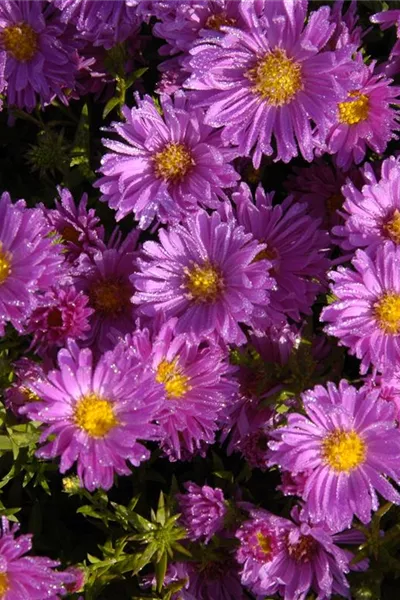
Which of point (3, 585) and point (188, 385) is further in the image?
point (188, 385)

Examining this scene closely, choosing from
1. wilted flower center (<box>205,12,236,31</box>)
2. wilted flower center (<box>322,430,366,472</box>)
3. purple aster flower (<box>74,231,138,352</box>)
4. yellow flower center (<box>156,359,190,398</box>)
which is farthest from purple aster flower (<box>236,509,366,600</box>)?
wilted flower center (<box>205,12,236,31</box>)

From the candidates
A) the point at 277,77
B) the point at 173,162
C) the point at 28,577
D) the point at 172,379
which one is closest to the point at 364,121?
the point at 277,77

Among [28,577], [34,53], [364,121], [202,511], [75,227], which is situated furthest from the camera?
[34,53]

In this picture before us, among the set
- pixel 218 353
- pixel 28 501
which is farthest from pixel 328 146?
pixel 28 501

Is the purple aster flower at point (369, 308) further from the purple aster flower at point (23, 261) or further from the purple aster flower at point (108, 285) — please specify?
the purple aster flower at point (23, 261)

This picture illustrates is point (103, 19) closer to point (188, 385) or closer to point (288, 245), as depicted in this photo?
point (288, 245)

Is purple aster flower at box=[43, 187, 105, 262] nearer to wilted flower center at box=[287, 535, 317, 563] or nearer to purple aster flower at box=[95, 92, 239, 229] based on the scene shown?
purple aster flower at box=[95, 92, 239, 229]
